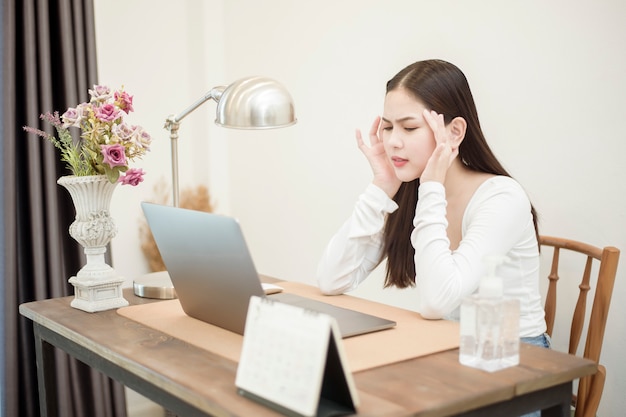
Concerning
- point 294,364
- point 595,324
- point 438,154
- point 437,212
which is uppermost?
point 438,154

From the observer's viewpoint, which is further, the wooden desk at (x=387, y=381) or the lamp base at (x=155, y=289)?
the lamp base at (x=155, y=289)

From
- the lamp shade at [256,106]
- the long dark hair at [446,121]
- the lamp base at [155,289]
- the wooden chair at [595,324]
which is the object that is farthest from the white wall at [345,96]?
the lamp base at [155,289]

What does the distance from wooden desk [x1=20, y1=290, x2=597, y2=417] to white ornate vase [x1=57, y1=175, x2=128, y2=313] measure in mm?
232

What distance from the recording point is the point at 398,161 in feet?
5.57

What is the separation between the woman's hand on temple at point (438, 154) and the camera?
1597 mm

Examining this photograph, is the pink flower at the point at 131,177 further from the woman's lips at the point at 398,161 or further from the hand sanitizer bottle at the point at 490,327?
the hand sanitizer bottle at the point at 490,327

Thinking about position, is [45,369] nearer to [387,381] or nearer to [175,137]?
[175,137]

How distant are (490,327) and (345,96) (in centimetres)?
168

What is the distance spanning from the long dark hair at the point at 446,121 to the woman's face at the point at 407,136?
26 millimetres

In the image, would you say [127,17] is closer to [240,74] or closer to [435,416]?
[240,74]

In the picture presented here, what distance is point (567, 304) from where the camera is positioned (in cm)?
202

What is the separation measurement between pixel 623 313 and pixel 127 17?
2.11 meters

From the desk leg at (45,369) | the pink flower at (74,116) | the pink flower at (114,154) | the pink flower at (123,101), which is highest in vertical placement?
the pink flower at (123,101)

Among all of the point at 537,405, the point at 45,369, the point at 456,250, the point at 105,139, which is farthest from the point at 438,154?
the point at 45,369
